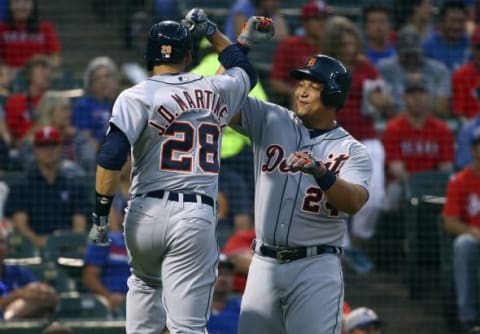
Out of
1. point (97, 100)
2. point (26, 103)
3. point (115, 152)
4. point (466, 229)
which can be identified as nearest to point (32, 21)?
point (26, 103)

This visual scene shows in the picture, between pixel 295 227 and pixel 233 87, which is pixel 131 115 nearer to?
pixel 233 87

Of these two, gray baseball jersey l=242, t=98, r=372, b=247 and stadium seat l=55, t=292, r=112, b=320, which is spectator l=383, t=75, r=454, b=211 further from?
gray baseball jersey l=242, t=98, r=372, b=247

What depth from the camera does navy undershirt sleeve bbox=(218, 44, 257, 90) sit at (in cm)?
519

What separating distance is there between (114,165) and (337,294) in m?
1.13

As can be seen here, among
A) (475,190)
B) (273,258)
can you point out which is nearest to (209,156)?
(273,258)

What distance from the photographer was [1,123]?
866 cm

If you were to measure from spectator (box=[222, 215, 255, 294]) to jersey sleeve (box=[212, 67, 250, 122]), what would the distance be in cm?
255

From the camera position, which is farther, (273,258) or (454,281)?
(454,281)

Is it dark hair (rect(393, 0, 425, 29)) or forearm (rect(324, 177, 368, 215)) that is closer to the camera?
forearm (rect(324, 177, 368, 215))

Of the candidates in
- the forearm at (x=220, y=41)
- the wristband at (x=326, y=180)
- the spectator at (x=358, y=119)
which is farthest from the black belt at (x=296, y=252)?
the spectator at (x=358, y=119)

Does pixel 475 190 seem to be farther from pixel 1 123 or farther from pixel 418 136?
pixel 1 123

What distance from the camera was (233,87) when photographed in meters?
5.02

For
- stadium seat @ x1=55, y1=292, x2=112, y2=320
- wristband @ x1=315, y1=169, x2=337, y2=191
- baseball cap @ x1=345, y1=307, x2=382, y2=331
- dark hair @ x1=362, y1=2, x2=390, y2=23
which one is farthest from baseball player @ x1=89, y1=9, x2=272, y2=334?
dark hair @ x1=362, y1=2, x2=390, y2=23

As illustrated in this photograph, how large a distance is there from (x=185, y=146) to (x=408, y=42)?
5197mm
